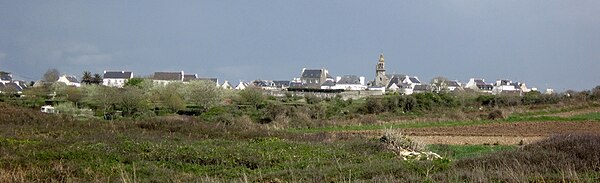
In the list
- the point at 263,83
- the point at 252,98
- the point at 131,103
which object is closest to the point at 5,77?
the point at 263,83

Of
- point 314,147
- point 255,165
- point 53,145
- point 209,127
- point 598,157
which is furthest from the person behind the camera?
point 209,127

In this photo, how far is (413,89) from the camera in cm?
11625

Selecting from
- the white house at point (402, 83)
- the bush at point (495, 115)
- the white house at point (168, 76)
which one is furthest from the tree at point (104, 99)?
the white house at point (402, 83)

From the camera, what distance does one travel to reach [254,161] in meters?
18.0

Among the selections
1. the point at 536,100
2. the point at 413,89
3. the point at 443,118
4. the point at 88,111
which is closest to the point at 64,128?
the point at 88,111

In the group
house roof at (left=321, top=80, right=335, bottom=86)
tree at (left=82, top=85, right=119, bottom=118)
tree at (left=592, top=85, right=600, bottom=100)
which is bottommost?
tree at (left=82, top=85, right=119, bottom=118)

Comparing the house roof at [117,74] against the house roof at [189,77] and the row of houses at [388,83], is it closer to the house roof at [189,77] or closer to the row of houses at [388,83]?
the house roof at [189,77]

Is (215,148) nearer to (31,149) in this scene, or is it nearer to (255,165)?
(255,165)

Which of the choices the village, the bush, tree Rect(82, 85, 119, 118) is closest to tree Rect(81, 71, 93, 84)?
the village

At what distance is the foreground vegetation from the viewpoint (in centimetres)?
1132

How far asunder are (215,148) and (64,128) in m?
10.6

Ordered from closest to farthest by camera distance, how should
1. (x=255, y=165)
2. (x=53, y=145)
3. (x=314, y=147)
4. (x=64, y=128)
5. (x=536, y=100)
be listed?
(x=255, y=165), (x=53, y=145), (x=314, y=147), (x=64, y=128), (x=536, y=100)

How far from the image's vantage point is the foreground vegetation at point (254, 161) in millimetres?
11320

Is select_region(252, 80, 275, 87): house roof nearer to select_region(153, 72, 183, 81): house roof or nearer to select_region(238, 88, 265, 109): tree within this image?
select_region(153, 72, 183, 81): house roof
